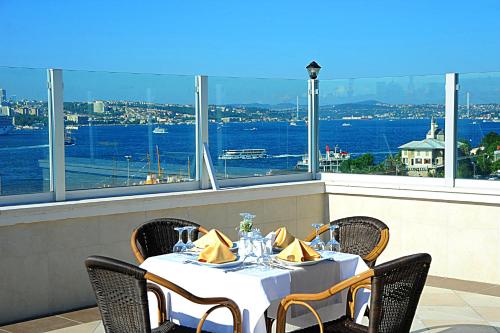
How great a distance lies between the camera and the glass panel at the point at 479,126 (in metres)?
8.26

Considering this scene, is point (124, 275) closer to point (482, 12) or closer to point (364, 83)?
point (364, 83)

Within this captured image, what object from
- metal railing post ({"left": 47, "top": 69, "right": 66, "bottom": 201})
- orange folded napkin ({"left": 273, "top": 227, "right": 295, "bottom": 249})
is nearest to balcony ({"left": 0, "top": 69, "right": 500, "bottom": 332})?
metal railing post ({"left": 47, "top": 69, "right": 66, "bottom": 201})

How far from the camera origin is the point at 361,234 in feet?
20.1

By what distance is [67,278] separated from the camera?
23.6 feet

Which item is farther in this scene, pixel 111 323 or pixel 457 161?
pixel 457 161

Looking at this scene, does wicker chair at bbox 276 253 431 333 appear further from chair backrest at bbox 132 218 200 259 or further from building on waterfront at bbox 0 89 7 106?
building on waterfront at bbox 0 89 7 106

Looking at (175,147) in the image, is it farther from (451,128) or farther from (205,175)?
(451,128)

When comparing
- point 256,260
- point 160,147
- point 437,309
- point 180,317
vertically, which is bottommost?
point 437,309

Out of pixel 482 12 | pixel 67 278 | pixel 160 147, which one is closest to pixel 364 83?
pixel 160 147

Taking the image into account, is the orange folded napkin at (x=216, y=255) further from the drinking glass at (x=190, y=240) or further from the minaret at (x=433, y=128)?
the minaret at (x=433, y=128)

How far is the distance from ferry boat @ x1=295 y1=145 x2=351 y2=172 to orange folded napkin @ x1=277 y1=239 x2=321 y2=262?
439 cm

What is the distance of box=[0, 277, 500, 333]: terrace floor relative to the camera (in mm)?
6590

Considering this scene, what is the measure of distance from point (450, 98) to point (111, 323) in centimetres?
516

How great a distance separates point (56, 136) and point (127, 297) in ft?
10.2
